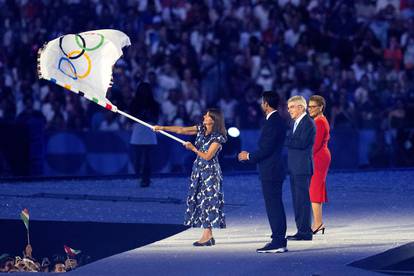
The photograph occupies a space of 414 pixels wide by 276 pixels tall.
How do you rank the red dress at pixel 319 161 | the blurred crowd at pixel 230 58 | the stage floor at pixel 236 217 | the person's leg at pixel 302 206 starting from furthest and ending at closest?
1. the blurred crowd at pixel 230 58
2. the red dress at pixel 319 161
3. the person's leg at pixel 302 206
4. the stage floor at pixel 236 217

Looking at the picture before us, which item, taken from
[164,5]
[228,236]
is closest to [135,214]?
[228,236]

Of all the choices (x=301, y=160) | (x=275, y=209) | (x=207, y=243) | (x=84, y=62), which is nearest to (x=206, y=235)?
(x=207, y=243)

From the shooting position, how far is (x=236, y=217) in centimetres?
1855

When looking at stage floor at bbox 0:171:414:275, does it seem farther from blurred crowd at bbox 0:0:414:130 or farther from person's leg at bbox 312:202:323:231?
blurred crowd at bbox 0:0:414:130

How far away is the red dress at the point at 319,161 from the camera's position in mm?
16312

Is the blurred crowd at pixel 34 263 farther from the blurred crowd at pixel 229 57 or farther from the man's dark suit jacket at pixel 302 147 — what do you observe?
the blurred crowd at pixel 229 57

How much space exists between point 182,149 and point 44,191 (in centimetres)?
Answer: 371

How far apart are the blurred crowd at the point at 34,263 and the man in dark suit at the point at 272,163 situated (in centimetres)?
216

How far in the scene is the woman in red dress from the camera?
16312mm

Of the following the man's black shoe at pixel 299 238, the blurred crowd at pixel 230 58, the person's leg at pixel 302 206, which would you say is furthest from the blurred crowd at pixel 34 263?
the blurred crowd at pixel 230 58

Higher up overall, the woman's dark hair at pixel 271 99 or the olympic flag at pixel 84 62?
the olympic flag at pixel 84 62

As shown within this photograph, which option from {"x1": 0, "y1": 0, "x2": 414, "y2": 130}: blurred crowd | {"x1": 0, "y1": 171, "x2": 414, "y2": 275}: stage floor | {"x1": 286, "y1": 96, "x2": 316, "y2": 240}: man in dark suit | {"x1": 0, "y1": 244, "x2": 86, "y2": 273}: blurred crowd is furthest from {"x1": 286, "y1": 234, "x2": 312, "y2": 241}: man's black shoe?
{"x1": 0, "y1": 0, "x2": 414, "y2": 130}: blurred crowd

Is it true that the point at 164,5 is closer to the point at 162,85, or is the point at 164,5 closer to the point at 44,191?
the point at 162,85

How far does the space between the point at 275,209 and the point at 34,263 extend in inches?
111
